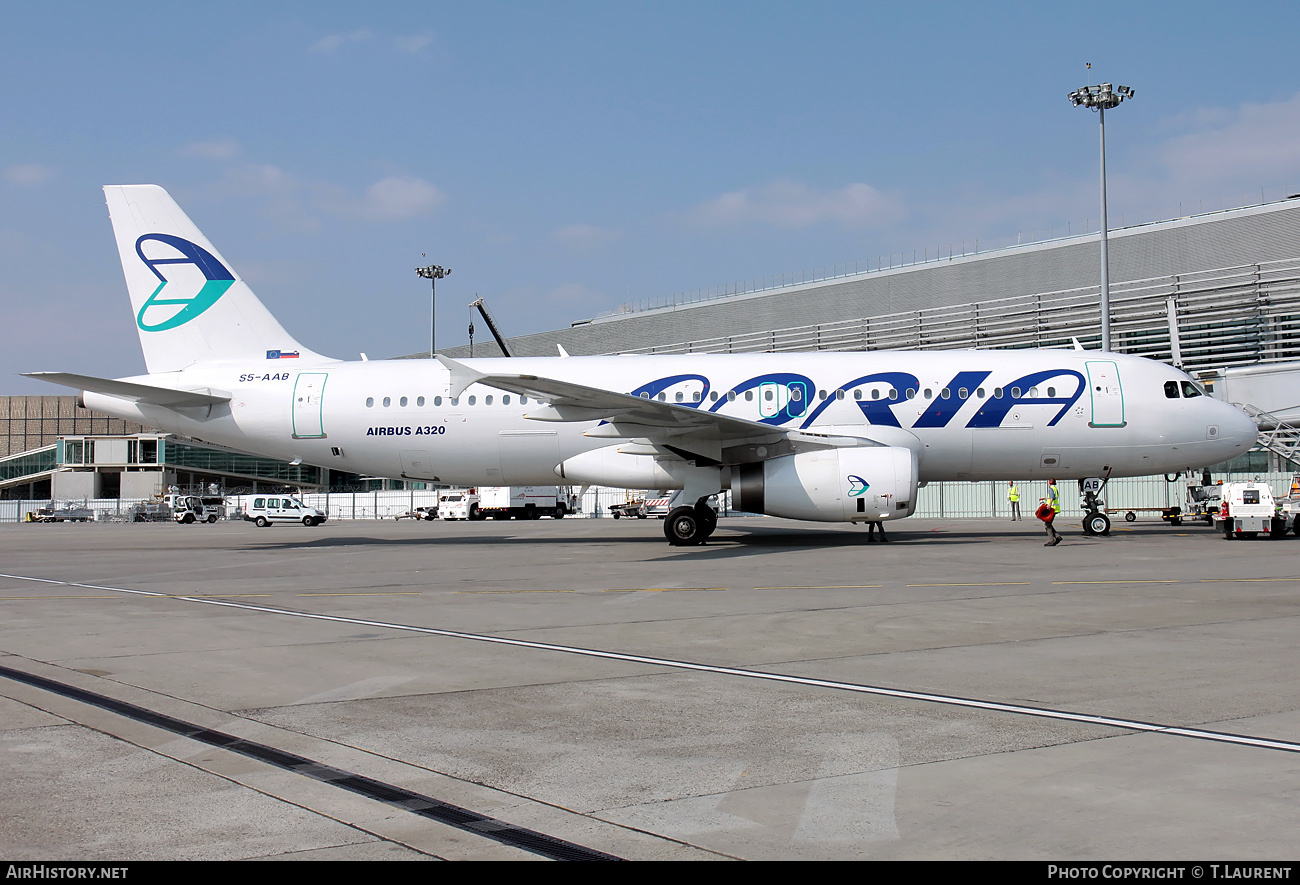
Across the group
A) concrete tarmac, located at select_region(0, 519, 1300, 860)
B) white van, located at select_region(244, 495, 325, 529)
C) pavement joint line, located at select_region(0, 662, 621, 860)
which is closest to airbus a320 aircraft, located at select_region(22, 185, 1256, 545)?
concrete tarmac, located at select_region(0, 519, 1300, 860)

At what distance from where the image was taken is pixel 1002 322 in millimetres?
54469

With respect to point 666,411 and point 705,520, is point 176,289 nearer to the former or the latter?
point 666,411

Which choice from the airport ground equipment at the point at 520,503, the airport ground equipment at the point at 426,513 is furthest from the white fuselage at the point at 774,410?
the airport ground equipment at the point at 426,513

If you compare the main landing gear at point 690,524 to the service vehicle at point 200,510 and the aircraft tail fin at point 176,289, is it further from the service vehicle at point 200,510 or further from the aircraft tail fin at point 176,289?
the service vehicle at point 200,510

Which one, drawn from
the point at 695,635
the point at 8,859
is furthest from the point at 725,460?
the point at 8,859

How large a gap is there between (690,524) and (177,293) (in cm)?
1424

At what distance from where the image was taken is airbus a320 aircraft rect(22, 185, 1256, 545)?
66.2 feet

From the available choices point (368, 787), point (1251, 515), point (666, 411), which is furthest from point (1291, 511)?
point (368, 787)

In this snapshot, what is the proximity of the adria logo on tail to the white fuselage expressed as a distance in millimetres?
1348

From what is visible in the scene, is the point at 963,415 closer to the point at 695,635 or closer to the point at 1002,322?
the point at 695,635

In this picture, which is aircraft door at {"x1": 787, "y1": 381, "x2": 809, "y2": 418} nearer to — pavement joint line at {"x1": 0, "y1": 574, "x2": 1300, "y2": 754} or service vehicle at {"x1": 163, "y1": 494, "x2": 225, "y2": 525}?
pavement joint line at {"x1": 0, "y1": 574, "x2": 1300, "y2": 754}

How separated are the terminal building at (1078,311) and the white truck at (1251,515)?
24.1 ft

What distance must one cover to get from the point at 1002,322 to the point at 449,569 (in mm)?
43867

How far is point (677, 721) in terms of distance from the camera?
5.93 m
